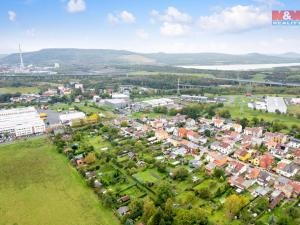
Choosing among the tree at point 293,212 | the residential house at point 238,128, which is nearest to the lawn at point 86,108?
the residential house at point 238,128

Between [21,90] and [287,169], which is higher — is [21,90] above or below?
above

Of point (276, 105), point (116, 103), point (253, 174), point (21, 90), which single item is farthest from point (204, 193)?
point (21, 90)

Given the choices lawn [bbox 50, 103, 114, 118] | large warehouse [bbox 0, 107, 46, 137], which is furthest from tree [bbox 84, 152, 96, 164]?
lawn [bbox 50, 103, 114, 118]

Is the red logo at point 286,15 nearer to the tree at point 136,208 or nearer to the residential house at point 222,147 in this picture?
the residential house at point 222,147

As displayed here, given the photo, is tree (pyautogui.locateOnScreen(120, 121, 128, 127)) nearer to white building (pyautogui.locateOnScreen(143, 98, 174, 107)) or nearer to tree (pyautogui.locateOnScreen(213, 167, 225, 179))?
white building (pyautogui.locateOnScreen(143, 98, 174, 107))

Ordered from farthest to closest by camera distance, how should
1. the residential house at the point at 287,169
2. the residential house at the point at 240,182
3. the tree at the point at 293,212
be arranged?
1. the residential house at the point at 287,169
2. the residential house at the point at 240,182
3. the tree at the point at 293,212

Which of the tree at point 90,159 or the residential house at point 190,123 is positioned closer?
the tree at point 90,159

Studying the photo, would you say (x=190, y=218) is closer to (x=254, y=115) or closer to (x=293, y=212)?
(x=293, y=212)

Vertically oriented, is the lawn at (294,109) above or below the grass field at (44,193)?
above
